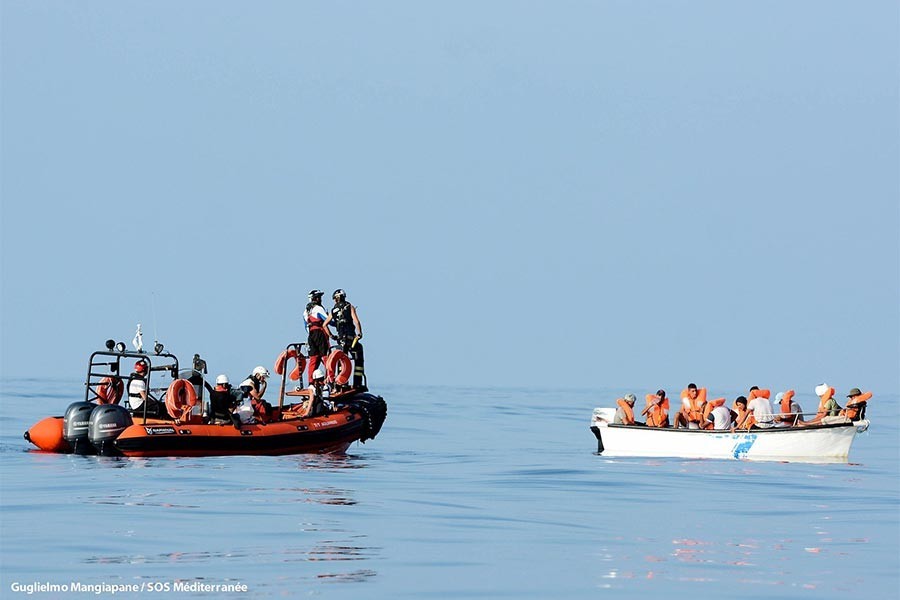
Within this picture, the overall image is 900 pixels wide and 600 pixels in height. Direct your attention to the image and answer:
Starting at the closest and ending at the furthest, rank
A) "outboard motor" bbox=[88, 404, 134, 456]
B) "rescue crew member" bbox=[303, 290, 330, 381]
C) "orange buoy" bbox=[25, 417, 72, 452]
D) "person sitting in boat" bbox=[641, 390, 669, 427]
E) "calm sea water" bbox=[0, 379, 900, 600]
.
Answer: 1. "calm sea water" bbox=[0, 379, 900, 600]
2. "outboard motor" bbox=[88, 404, 134, 456]
3. "orange buoy" bbox=[25, 417, 72, 452]
4. "rescue crew member" bbox=[303, 290, 330, 381]
5. "person sitting in boat" bbox=[641, 390, 669, 427]

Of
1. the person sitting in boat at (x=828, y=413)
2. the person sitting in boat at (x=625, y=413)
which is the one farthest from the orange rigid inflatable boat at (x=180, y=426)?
the person sitting in boat at (x=828, y=413)

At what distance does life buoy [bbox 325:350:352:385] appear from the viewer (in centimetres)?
3409

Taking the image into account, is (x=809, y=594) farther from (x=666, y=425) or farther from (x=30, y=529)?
(x=666, y=425)

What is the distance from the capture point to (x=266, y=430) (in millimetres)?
31422

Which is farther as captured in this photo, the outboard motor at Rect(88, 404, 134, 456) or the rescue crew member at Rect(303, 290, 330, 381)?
the rescue crew member at Rect(303, 290, 330, 381)

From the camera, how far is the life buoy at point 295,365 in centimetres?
3338

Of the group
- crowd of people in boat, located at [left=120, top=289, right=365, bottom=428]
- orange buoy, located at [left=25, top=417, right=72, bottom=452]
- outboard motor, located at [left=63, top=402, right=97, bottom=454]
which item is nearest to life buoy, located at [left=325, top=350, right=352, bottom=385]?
crowd of people in boat, located at [left=120, top=289, right=365, bottom=428]

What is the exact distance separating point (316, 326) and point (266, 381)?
193 cm

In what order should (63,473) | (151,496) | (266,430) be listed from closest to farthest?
(151,496), (63,473), (266,430)

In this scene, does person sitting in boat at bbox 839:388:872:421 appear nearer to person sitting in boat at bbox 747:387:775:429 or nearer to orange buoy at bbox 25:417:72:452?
person sitting in boat at bbox 747:387:775:429

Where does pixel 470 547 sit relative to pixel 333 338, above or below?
below

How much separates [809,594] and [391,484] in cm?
1347

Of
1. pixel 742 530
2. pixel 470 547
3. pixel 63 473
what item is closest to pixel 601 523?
pixel 742 530

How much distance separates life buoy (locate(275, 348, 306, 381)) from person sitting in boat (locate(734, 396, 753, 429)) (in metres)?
11.6
